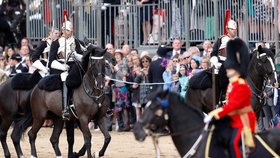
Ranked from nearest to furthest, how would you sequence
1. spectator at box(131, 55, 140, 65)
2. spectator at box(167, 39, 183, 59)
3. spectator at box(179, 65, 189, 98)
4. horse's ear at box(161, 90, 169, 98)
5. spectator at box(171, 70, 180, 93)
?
horse's ear at box(161, 90, 169, 98) → spectator at box(179, 65, 189, 98) → spectator at box(171, 70, 180, 93) → spectator at box(167, 39, 183, 59) → spectator at box(131, 55, 140, 65)

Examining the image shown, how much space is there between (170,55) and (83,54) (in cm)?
587

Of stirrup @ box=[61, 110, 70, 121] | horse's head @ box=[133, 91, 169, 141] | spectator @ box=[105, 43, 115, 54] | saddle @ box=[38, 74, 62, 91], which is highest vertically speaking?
spectator @ box=[105, 43, 115, 54]

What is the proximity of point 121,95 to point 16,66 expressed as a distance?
9.99 feet

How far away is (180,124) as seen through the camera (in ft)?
39.4

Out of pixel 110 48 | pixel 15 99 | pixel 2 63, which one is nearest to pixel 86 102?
pixel 15 99

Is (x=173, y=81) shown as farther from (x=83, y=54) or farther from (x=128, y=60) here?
(x=83, y=54)

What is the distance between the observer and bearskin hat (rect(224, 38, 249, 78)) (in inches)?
467

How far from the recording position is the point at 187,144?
39.8 feet

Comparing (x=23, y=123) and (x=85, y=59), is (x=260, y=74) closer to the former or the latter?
(x=85, y=59)

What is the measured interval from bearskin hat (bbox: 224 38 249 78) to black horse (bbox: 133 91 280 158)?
2.38 feet

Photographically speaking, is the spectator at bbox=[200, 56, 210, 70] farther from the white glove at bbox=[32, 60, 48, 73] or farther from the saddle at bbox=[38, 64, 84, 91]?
the saddle at bbox=[38, 64, 84, 91]

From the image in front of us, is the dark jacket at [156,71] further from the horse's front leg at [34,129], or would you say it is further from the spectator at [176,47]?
the horse's front leg at [34,129]

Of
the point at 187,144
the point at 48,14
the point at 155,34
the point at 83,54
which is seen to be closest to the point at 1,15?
the point at 48,14

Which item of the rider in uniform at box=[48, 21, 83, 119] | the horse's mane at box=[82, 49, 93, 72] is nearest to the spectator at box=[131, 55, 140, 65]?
the rider in uniform at box=[48, 21, 83, 119]
